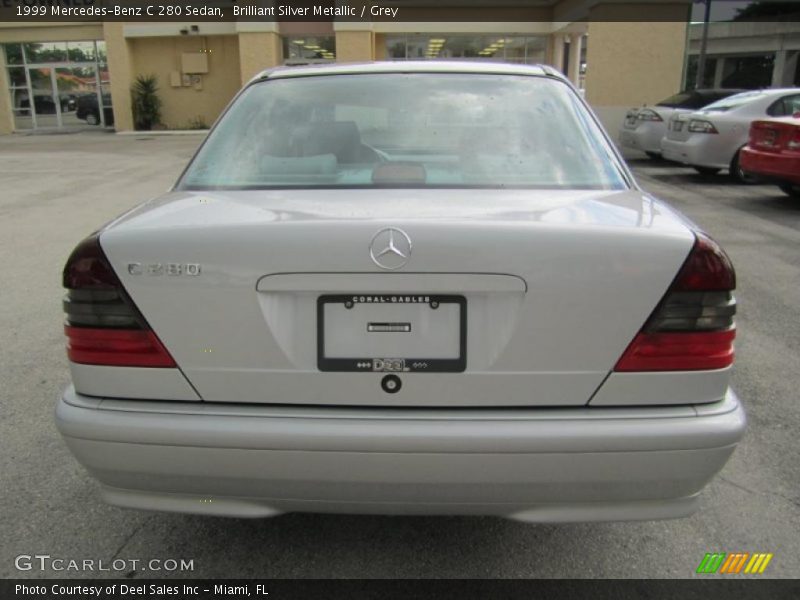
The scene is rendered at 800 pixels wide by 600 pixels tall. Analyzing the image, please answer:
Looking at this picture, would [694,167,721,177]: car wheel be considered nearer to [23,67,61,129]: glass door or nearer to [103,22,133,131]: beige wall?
[103,22,133,131]: beige wall

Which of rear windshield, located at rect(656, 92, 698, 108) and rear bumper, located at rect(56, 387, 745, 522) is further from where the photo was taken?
rear windshield, located at rect(656, 92, 698, 108)

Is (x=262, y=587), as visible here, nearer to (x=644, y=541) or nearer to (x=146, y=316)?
(x=146, y=316)

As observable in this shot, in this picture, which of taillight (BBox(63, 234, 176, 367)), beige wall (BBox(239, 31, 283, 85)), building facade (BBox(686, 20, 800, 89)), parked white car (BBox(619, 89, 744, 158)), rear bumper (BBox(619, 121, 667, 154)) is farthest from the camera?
building facade (BBox(686, 20, 800, 89))

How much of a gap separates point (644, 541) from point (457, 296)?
1.30 meters

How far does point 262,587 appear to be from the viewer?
7.54ft

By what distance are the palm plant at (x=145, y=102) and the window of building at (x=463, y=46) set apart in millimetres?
8341

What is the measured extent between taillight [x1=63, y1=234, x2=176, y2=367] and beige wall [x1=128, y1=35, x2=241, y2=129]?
24.1 metres

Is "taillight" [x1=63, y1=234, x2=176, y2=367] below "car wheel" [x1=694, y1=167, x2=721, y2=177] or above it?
above

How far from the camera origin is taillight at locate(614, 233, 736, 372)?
6.31ft

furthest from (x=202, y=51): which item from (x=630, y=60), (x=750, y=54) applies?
(x=750, y=54)

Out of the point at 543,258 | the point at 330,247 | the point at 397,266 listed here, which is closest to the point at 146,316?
the point at 330,247

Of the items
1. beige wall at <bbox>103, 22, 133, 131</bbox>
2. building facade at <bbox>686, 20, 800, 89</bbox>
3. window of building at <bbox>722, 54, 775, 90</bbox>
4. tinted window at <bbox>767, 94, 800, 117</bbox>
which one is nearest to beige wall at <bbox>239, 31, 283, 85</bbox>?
beige wall at <bbox>103, 22, 133, 131</bbox>

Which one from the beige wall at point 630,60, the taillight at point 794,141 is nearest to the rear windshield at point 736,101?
the taillight at point 794,141

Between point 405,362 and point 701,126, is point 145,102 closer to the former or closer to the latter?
point 701,126
